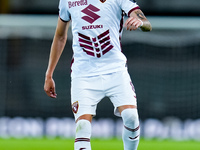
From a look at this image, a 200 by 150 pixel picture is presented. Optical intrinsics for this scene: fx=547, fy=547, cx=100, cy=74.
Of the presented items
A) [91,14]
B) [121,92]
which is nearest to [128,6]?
[91,14]

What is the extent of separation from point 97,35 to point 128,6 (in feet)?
1.36

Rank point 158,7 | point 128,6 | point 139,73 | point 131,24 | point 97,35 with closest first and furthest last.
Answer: point 131,24 → point 128,6 → point 97,35 → point 139,73 → point 158,7

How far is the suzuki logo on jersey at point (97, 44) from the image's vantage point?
518 cm

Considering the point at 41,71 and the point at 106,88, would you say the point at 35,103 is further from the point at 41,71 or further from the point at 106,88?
the point at 106,88

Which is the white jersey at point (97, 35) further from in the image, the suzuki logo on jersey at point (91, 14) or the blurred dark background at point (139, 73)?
the blurred dark background at point (139, 73)

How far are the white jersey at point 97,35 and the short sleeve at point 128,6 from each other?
21 mm

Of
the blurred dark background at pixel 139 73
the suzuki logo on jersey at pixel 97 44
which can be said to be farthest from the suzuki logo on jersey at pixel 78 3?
the blurred dark background at pixel 139 73

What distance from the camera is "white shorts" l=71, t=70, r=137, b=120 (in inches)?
203

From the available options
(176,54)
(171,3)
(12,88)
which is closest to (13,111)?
(12,88)

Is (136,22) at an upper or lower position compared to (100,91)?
upper

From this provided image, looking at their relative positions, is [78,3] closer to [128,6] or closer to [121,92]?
[128,6]

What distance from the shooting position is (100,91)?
524 centimetres

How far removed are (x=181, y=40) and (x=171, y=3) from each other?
13.3ft

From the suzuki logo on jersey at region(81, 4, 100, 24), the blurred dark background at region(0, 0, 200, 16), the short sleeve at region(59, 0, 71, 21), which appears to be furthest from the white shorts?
the blurred dark background at region(0, 0, 200, 16)
